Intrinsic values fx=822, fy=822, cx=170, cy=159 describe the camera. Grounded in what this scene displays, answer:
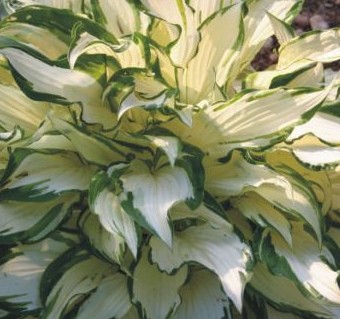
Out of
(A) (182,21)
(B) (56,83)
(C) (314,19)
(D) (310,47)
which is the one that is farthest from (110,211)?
(C) (314,19)

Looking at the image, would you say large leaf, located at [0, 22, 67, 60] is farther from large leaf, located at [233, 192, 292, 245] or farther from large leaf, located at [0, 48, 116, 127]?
large leaf, located at [233, 192, 292, 245]

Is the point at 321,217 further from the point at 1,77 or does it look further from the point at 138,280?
the point at 1,77

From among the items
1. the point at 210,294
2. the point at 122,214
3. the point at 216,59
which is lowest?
the point at 210,294

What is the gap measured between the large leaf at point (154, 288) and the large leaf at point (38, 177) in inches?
5.1

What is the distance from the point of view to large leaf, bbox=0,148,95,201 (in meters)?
1.01

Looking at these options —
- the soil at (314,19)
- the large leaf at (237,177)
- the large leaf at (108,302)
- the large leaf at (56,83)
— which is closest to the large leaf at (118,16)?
the large leaf at (56,83)

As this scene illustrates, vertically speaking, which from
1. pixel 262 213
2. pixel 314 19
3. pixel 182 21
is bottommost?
pixel 314 19

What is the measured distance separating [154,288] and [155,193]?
0.12 m

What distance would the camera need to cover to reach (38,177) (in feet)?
3.39

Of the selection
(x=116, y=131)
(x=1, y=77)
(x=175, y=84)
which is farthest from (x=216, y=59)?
(x=1, y=77)

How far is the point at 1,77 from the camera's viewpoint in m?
1.13

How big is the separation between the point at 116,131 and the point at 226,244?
204 mm

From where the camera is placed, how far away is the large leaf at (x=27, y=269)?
1.04m

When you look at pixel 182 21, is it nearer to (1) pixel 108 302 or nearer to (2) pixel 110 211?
(2) pixel 110 211
